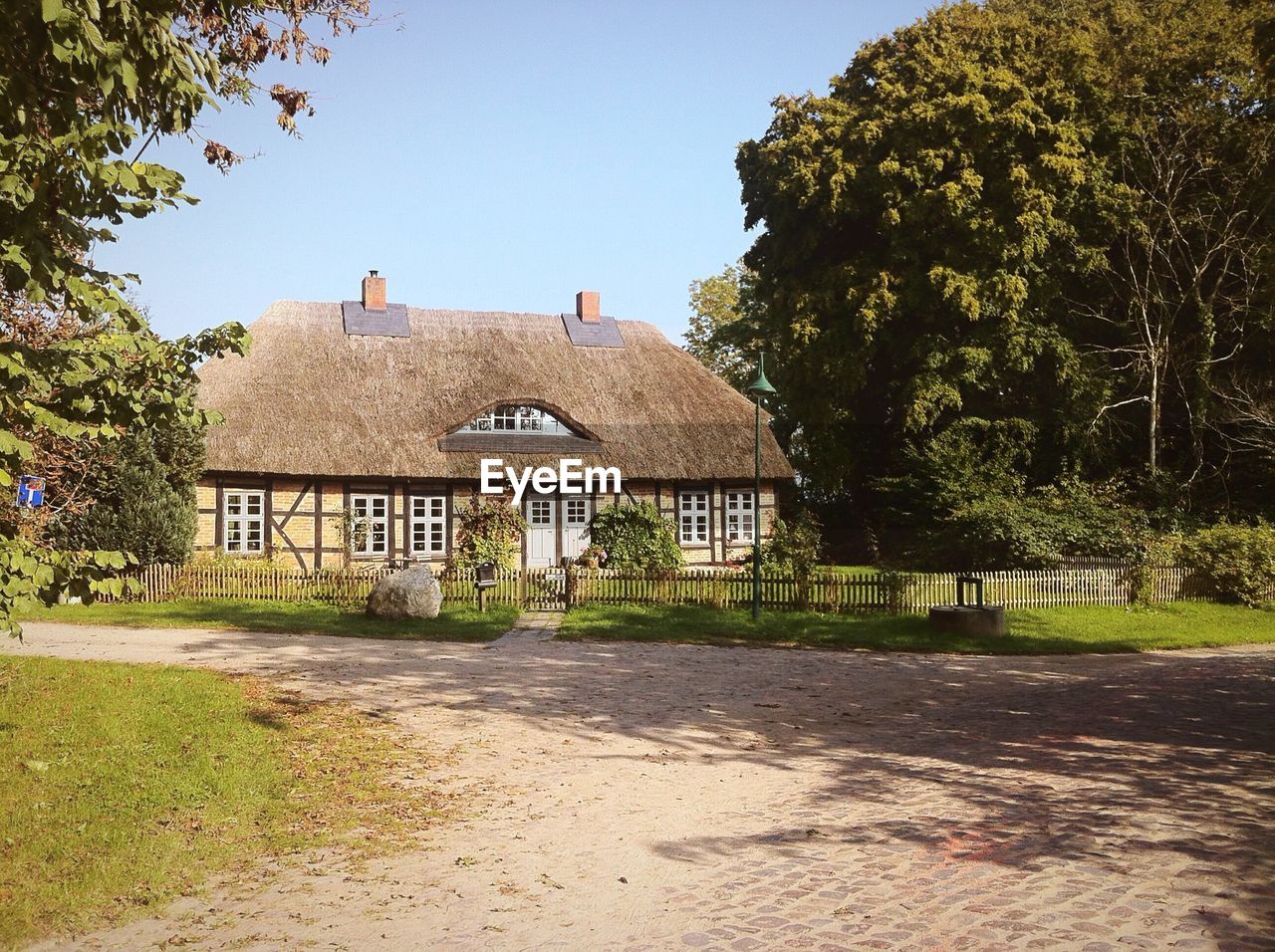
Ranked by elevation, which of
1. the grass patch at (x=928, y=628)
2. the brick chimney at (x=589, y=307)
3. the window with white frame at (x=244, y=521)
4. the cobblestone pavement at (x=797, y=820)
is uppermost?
the brick chimney at (x=589, y=307)

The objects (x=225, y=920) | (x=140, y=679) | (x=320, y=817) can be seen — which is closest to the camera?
(x=225, y=920)

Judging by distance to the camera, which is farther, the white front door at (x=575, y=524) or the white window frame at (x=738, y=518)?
the white window frame at (x=738, y=518)

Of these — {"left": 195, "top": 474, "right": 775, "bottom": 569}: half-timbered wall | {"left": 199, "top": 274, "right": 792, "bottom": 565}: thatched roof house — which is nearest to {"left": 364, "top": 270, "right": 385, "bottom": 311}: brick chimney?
{"left": 199, "top": 274, "right": 792, "bottom": 565}: thatched roof house

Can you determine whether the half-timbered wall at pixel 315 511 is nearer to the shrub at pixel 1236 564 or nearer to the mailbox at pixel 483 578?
the mailbox at pixel 483 578

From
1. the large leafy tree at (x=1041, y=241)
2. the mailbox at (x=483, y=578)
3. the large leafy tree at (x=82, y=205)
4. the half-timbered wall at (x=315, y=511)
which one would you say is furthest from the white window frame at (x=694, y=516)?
the large leafy tree at (x=82, y=205)

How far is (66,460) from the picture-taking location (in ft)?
59.4

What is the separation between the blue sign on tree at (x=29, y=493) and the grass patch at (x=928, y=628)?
8.41 metres

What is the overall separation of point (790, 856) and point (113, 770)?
5349 millimetres

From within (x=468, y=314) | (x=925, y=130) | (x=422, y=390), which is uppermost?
(x=925, y=130)

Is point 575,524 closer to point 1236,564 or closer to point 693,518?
point 693,518

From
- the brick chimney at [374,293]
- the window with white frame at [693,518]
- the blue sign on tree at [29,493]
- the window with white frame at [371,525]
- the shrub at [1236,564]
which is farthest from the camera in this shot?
the brick chimney at [374,293]

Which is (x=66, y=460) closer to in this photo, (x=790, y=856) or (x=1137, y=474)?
(x=790, y=856)

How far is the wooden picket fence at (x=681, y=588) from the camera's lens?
2089 centimetres

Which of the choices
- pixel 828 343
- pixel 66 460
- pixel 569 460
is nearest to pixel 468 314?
pixel 569 460
